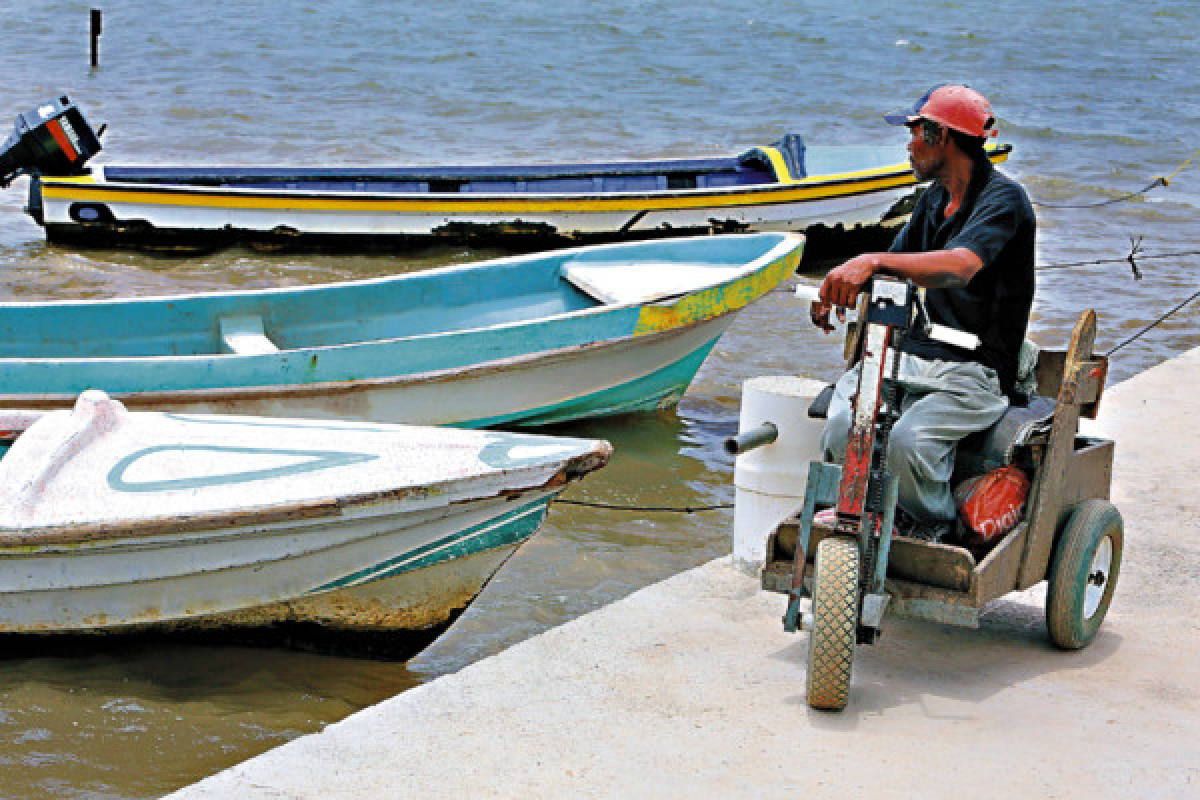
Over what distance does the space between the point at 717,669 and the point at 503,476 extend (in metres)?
1.13

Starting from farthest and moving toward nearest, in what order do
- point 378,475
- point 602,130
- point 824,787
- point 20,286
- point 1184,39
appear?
point 1184,39, point 602,130, point 20,286, point 378,475, point 824,787

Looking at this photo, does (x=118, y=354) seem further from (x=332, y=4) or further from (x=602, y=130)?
(x=332, y=4)

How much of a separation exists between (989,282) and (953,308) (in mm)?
121

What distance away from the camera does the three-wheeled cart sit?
12.5 ft

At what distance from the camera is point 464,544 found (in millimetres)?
5258

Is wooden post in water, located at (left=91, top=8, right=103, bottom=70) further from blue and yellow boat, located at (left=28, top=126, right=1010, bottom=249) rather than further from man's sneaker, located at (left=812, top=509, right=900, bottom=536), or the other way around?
man's sneaker, located at (left=812, top=509, right=900, bottom=536)

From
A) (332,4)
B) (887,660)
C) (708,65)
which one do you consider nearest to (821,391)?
(887,660)

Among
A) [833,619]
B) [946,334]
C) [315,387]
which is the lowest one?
[315,387]

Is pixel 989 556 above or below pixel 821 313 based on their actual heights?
below

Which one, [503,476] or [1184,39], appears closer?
[503,476]

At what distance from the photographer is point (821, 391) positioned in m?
4.69

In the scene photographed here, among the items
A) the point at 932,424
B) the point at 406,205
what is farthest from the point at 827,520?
the point at 406,205

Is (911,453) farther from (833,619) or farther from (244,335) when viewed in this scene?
(244,335)

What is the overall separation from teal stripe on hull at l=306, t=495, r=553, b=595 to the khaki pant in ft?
4.58
